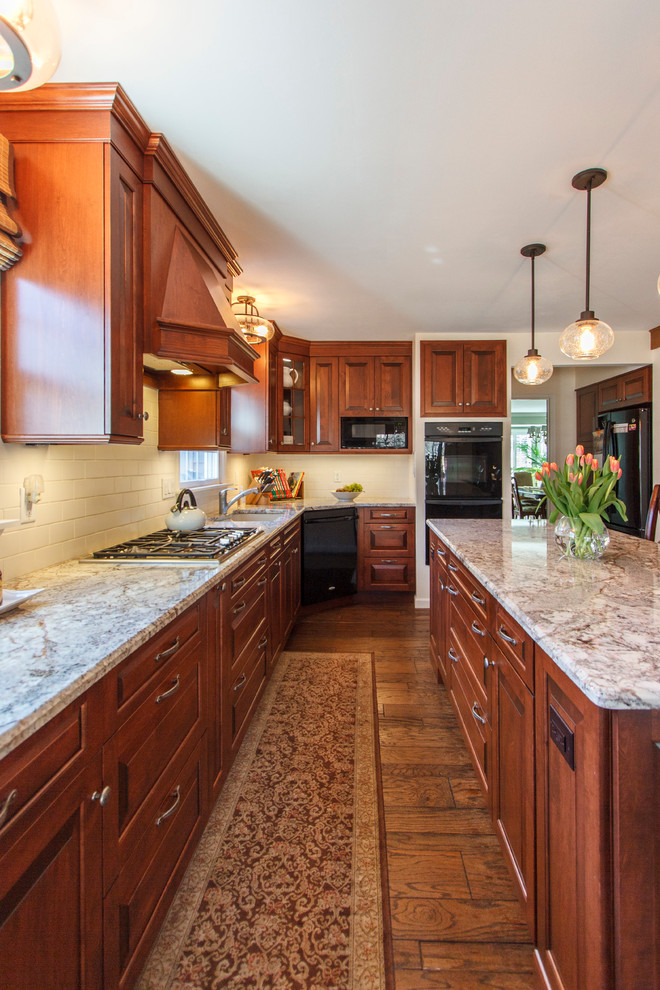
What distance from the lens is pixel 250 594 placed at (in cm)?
208

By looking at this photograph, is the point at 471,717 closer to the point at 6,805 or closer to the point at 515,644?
the point at 515,644

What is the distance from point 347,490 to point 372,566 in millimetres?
758

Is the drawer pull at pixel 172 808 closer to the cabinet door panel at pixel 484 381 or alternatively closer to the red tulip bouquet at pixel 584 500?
the red tulip bouquet at pixel 584 500

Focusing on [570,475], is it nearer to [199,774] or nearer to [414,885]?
[414,885]

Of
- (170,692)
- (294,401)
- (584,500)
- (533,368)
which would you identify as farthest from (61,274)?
(294,401)

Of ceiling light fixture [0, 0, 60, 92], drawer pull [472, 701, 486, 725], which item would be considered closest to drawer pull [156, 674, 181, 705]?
drawer pull [472, 701, 486, 725]

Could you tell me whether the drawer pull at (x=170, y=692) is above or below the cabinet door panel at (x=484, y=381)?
below

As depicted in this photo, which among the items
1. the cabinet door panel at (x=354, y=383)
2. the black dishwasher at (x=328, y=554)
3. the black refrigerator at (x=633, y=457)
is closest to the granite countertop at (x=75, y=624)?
the black dishwasher at (x=328, y=554)

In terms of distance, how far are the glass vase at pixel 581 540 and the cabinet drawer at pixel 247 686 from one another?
1.39 metres

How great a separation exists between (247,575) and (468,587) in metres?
0.92

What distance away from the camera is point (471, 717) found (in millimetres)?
1768

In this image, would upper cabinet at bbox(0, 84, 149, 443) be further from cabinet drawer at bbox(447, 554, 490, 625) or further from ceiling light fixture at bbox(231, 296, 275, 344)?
ceiling light fixture at bbox(231, 296, 275, 344)

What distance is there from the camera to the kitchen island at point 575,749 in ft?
2.41

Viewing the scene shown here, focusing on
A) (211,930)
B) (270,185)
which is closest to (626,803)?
(211,930)
